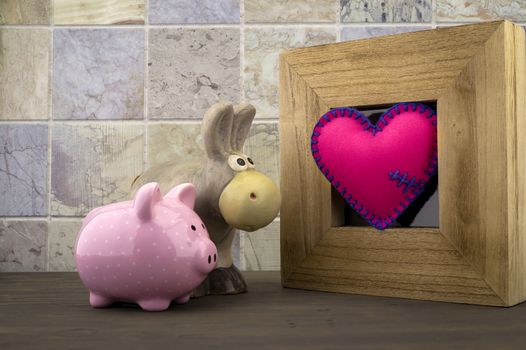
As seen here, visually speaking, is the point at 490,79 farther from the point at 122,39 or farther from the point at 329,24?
the point at 122,39

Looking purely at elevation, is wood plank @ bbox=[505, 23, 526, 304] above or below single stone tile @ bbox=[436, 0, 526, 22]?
below

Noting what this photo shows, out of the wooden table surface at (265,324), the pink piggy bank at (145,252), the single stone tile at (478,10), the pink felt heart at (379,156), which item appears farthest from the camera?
the single stone tile at (478,10)

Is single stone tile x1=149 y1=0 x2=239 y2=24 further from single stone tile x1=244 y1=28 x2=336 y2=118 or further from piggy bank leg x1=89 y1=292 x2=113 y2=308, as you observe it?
piggy bank leg x1=89 y1=292 x2=113 y2=308

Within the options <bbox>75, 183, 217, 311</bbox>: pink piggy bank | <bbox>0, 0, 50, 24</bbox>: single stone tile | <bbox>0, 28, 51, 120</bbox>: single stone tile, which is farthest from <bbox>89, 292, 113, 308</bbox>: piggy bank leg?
<bbox>0, 0, 50, 24</bbox>: single stone tile

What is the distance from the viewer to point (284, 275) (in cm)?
90

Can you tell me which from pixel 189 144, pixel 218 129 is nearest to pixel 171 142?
pixel 189 144

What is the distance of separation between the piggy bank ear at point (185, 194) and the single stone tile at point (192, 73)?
40 cm

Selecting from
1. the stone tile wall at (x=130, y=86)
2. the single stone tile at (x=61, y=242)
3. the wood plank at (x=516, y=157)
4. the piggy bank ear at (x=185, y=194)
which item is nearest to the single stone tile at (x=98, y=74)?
the stone tile wall at (x=130, y=86)

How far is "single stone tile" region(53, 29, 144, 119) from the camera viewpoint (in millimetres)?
1141

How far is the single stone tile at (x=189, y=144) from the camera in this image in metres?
1.14

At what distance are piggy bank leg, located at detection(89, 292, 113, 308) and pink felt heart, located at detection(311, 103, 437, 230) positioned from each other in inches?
13.2

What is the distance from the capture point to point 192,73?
1.14 meters

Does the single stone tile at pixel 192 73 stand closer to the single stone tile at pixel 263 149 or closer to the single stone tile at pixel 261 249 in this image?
the single stone tile at pixel 263 149

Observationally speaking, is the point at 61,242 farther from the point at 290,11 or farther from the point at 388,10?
the point at 388,10
